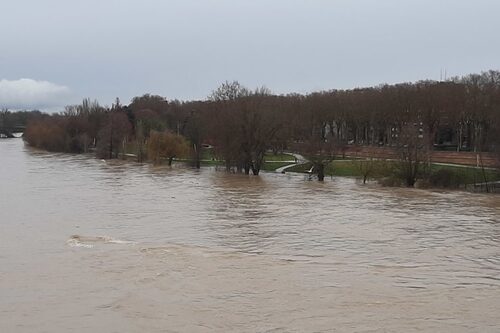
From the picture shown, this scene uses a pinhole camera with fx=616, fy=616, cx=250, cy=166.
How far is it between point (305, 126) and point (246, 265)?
1801 inches

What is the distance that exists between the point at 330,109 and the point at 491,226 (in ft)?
175

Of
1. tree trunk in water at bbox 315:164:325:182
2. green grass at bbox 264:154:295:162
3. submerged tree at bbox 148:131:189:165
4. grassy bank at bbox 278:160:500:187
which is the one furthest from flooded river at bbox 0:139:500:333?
green grass at bbox 264:154:295:162

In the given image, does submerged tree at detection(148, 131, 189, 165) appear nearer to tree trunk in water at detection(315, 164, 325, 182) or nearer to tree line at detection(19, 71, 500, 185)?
tree line at detection(19, 71, 500, 185)

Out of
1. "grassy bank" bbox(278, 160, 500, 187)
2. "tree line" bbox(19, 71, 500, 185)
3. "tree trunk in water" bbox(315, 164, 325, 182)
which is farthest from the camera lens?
"tree line" bbox(19, 71, 500, 185)

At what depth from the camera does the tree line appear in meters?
49.9

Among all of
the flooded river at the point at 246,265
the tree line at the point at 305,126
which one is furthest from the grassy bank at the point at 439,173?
the flooded river at the point at 246,265

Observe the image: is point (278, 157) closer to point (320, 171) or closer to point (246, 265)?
point (320, 171)

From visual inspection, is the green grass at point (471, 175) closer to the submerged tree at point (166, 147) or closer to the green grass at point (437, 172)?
the green grass at point (437, 172)

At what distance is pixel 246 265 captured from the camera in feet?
50.0

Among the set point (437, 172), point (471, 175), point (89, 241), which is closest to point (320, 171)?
point (437, 172)

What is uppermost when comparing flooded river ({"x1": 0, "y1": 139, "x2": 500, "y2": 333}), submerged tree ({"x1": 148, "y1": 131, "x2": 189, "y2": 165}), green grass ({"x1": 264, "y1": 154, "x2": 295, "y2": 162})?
submerged tree ({"x1": 148, "y1": 131, "x2": 189, "y2": 165})

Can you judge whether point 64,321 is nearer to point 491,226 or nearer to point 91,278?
point 91,278

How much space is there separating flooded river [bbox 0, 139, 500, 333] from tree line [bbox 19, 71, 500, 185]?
1954cm

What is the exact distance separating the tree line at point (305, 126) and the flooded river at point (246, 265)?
19538 mm
